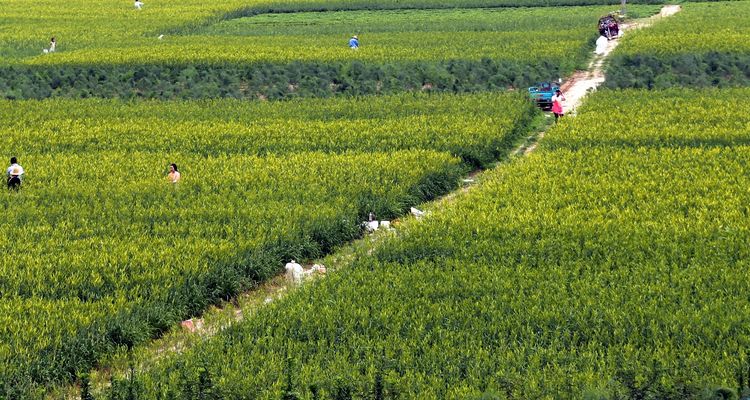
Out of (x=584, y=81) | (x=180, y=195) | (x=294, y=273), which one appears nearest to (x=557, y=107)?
(x=584, y=81)

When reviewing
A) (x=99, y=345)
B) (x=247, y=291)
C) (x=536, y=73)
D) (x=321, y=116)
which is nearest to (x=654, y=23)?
(x=536, y=73)

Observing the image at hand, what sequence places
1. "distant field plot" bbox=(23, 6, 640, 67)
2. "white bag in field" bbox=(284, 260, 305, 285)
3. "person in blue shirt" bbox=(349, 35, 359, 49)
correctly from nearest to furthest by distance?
"white bag in field" bbox=(284, 260, 305, 285), "distant field plot" bbox=(23, 6, 640, 67), "person in blue shirt" bbox=(349, 35, 359, 49)

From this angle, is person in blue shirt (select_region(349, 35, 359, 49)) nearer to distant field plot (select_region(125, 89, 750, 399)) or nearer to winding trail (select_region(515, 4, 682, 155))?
winding trail (select_region(515, 4, 682, 155))

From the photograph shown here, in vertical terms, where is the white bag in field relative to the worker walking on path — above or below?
above

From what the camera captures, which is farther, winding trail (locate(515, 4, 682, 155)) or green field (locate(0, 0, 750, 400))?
winding trail (locate(515, 4, 682, 155))

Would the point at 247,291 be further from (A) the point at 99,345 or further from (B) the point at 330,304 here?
(A) the point at 99,345

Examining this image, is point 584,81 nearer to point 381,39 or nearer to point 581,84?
point 581,84

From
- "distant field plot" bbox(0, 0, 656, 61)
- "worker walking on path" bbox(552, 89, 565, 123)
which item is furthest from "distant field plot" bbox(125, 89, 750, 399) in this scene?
Answer: "distant field plot" bbox(0, 0, 656, 61)
